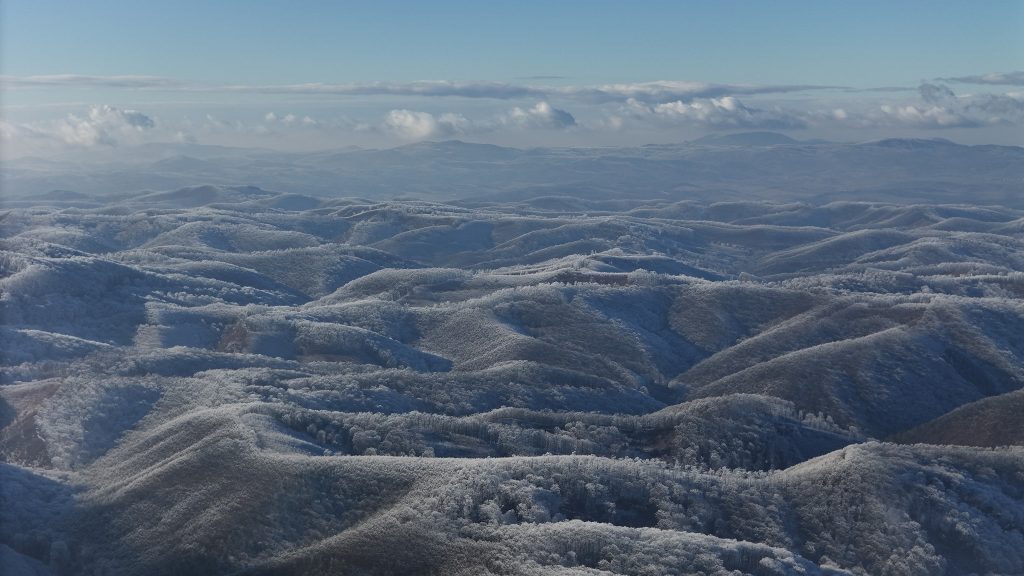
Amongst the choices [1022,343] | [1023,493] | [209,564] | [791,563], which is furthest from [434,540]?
[1022,343]

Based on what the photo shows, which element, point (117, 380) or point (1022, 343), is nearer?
point (117, 380)

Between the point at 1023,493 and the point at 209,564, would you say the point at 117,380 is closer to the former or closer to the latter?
the point at 209,564

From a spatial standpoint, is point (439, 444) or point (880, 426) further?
point (880, 426)

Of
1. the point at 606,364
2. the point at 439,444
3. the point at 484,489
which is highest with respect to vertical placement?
the point at 484,489

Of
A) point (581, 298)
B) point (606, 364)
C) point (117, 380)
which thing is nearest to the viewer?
point (117, 380)

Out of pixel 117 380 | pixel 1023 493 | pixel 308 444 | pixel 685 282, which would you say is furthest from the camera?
pixel 685 282

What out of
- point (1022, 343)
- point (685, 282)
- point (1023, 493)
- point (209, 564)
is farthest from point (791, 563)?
point (685, 282)

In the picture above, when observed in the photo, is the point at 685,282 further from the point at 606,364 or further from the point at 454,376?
the point at 454,376

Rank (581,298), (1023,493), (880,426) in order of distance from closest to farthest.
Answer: (1023,493) → (880,426) → (581,298)

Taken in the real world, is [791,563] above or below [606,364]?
above

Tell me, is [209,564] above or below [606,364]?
above
